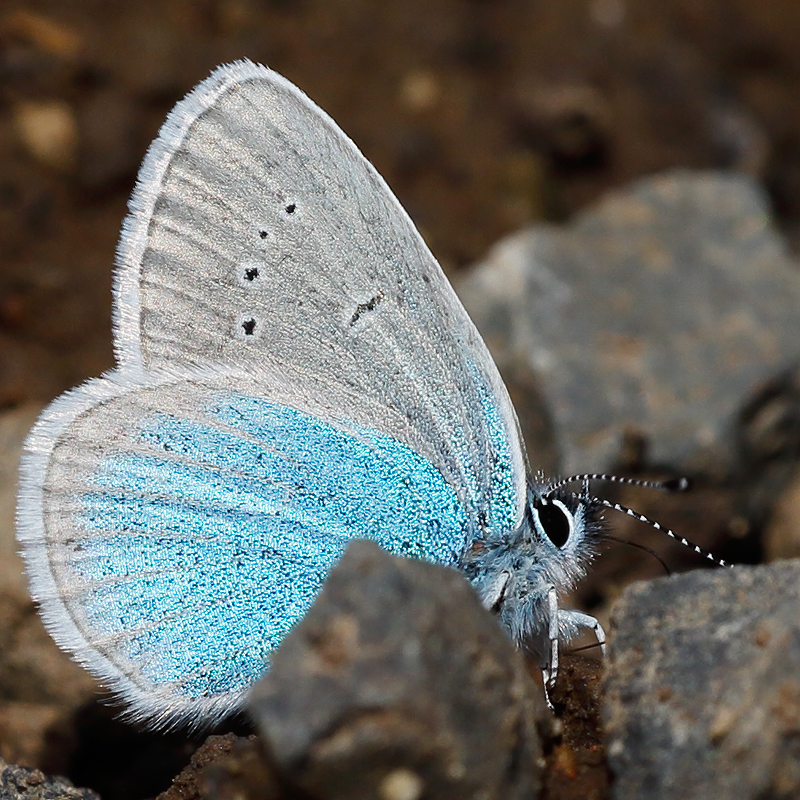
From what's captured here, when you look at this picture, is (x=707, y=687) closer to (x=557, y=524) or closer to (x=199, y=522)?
(x=557, y=524)

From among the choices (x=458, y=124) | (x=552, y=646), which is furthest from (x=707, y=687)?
(x=458, y=124)

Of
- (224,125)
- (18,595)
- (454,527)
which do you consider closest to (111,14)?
(224,125)

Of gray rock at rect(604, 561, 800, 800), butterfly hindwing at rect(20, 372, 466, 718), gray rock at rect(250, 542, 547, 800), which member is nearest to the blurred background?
butterfly hindwing at rect(20, 372, 466, 718)

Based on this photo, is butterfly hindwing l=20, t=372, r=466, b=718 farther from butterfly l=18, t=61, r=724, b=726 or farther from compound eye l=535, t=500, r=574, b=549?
compound eye l=535, t=500, r=574, b=549

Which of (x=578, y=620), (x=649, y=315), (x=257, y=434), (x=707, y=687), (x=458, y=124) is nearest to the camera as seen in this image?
(x=707, y=687)

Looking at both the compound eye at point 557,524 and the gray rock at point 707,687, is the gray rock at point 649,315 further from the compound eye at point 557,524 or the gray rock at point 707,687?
the gray rock at point 707,687

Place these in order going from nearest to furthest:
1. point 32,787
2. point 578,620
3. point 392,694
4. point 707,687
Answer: point 392,694
point 707,687
point 32,787
point 578,620

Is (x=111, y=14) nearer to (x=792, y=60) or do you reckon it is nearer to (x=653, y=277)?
(x=653, y=277)
